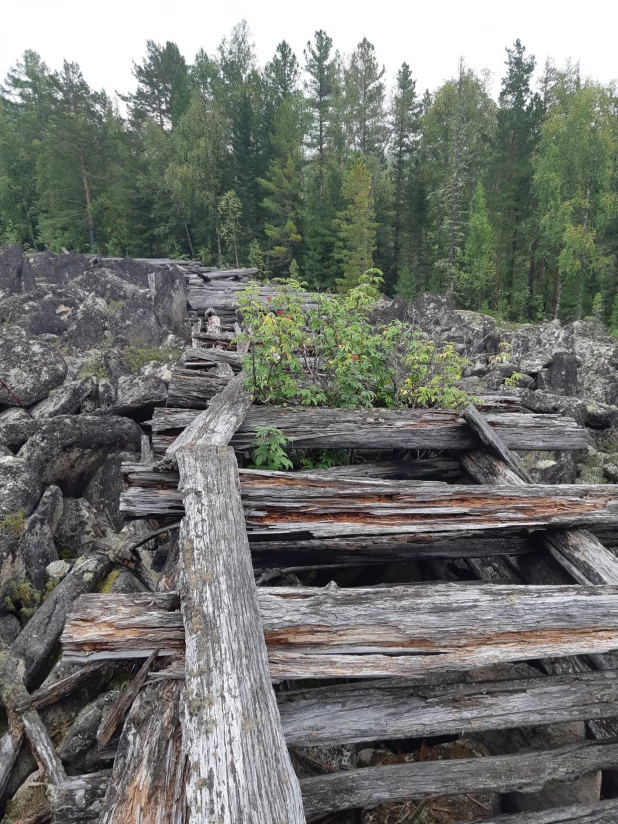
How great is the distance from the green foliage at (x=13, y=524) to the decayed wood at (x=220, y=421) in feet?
10.0

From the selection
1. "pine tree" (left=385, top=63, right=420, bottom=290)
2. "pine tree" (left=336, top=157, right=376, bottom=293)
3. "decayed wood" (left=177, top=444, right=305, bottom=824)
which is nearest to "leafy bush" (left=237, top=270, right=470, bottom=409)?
"decayed wood" (left=177, top=444, right=305, bottom=824)

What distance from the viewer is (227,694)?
174 centimetres

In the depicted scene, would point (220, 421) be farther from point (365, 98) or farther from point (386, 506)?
point (365, 98)

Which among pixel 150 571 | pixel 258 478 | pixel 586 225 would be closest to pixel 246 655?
pixel 258 478

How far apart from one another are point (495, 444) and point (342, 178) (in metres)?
33.1

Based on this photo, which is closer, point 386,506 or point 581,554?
point 581,554

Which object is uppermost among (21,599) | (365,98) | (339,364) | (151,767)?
(365,98)

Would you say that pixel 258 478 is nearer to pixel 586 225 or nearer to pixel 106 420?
pixel 106 420

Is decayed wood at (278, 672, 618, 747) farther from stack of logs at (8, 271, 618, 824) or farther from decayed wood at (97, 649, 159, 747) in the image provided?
decayed wood at (97, 649, 159, 747)

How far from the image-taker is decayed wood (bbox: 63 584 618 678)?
2086 millimetres

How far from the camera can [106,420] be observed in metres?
7.19

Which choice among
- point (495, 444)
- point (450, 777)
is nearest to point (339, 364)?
point (495, 444)

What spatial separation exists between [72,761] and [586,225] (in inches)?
1292

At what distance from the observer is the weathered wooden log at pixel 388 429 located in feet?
14.1
